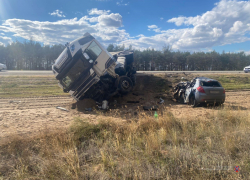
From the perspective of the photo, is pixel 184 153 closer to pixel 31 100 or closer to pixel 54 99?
pixel 54 99

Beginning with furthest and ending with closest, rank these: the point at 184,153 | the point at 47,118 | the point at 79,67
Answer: the point at 79,67 → the point at 47,118 → the point at 184,153

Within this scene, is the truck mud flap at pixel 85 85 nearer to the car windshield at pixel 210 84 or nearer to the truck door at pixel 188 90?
the truck door at pixel 188 90

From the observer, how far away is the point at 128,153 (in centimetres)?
388

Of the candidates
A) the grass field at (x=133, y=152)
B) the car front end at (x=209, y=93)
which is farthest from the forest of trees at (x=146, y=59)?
the grass field at (x=133, y=152)

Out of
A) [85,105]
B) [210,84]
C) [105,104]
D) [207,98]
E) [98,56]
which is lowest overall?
[85,105]

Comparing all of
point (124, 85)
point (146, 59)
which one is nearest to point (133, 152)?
point (124, 85)

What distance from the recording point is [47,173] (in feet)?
10.9

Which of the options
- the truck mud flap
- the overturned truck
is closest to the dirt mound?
the overturned truck

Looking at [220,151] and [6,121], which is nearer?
[220,151]

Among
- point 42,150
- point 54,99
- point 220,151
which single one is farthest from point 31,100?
point 220,151

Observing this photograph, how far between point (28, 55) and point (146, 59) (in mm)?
32950

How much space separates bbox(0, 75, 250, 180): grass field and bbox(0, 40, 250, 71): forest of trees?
1551 inches

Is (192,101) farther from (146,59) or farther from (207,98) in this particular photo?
(146,59)

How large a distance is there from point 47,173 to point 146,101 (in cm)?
720
